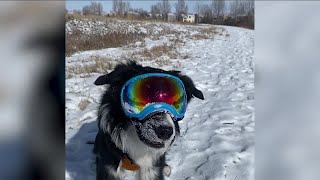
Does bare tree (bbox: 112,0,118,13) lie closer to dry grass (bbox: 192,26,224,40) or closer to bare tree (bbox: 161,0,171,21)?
bare tree (bbox: 161,0,171,21)

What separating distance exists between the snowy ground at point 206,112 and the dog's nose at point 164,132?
0.32m

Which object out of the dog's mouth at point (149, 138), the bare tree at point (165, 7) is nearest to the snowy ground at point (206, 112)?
the bare tree at point (165, 7)

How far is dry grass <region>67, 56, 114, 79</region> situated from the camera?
1.80 meters

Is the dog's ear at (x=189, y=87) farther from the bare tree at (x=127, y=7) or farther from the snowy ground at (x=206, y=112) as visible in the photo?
the bare tree at (x=127, y=7)

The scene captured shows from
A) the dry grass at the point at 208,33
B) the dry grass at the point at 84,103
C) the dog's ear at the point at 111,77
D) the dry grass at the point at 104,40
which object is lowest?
the dry grass at the point at 84,103

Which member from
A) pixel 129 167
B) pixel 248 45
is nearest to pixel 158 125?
pixel 129 167

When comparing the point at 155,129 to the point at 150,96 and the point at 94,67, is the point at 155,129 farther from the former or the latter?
the point at 94,67

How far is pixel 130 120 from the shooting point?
1.62 meters

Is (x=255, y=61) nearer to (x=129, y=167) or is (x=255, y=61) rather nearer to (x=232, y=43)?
(x=232, y=43)

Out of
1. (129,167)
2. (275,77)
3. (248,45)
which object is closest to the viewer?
(275,77)

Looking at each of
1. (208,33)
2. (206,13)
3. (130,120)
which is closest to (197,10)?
(206,13)

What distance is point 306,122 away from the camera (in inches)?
61.1

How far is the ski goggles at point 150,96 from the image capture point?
1.54 metres

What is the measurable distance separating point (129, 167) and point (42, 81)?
1.84 feet
